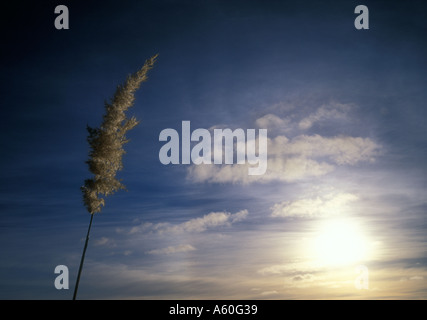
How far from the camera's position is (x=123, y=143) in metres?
6.68

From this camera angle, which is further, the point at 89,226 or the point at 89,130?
the point at 89,130
